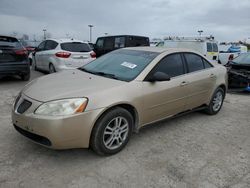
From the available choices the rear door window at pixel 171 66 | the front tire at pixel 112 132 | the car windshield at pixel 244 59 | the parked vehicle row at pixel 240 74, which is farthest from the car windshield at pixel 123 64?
the car windshield at pixel 244 59

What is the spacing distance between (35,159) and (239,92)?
21.8ft

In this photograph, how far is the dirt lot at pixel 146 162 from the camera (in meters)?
2.62

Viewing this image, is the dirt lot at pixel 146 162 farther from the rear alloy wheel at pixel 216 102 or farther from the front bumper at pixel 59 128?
the rear alloy wheel at pixel 216 102

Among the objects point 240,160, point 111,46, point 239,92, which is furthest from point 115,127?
point 111,46

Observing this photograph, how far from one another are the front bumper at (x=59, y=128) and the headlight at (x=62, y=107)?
0.05 metres

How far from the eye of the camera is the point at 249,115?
5.13m

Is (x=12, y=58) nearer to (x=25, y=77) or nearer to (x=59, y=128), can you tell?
(x=25, y=77)

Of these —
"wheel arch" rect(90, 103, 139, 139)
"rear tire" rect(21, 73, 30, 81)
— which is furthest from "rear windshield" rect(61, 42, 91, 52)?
"wheel arch" rect(90, 103, 139, 139)

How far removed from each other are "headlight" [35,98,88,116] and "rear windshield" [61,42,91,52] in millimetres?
5646

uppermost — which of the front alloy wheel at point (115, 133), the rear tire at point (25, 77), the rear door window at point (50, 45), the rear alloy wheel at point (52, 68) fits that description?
the rear door window at point (50, 45)

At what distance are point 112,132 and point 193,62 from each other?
229 centimetres

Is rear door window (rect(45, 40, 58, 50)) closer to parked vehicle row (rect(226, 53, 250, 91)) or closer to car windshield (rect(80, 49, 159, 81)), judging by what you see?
car windshield (rect(80, 49, 159, 81))

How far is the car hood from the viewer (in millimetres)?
2855

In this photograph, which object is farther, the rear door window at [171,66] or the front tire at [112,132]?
the rear door window at [171,66]
